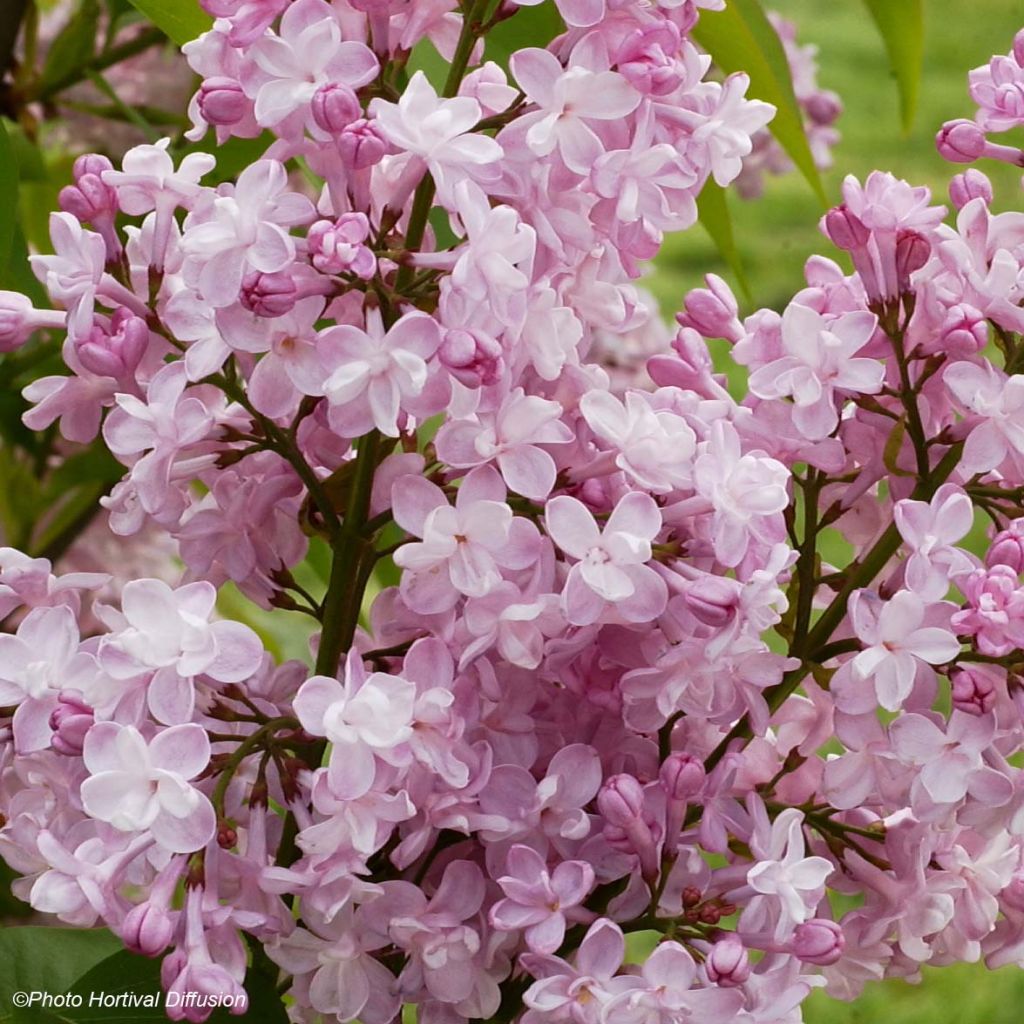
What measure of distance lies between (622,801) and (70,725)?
112mm

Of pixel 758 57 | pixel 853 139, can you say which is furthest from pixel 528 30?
pixel 853 139

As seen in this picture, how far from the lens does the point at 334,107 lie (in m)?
0.35

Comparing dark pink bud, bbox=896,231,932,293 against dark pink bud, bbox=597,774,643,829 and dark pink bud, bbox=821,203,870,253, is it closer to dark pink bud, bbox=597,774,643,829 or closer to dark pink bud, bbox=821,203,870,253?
dark pink bud, bbox=821,203,870,253

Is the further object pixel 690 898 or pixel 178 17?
pixel 178 17

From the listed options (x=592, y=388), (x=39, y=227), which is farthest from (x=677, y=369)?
(x=39, y=227)

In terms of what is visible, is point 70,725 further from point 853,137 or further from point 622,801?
point 853,137

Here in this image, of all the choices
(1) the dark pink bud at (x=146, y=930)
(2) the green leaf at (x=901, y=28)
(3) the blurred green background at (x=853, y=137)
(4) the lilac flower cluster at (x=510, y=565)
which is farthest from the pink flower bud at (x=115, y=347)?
(3) the blurred green background at (x=853, y=137)

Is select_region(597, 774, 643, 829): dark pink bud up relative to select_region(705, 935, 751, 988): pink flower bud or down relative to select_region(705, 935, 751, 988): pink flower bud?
up

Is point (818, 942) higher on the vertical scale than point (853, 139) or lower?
higher

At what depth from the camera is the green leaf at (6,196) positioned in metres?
0.48

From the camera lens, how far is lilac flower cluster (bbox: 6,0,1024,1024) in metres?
0.35

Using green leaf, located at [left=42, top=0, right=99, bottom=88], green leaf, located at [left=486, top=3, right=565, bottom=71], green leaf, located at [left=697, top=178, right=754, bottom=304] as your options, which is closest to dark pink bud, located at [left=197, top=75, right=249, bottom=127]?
green leaf, located at [left=486, top=3, right=565, bottom=71]

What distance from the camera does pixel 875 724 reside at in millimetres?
376

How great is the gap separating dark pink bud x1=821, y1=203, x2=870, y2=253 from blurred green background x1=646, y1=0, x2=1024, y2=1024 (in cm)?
115
